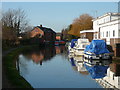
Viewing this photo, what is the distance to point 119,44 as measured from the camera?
87.8 feet

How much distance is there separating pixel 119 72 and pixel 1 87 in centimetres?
1072

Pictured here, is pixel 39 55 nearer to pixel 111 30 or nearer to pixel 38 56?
pixel 38 56

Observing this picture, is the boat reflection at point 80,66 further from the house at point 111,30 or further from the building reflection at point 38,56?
the house at point 111,30

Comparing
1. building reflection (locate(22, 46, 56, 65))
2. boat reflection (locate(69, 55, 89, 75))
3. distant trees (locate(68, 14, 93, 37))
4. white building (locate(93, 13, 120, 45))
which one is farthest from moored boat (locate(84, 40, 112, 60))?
distant trees (locate(68, 14, 93, 37))

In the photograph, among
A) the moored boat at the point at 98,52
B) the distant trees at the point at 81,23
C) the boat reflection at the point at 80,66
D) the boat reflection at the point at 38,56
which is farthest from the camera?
the distant trees at the point at 81,23

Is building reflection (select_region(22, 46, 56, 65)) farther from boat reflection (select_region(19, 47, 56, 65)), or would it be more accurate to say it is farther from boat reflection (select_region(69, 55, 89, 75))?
boat reflection (select_region(69, 55, 89, 75))

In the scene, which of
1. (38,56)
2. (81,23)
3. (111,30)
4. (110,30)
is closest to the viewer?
(111,30)

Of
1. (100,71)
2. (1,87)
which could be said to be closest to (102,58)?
(100,71)

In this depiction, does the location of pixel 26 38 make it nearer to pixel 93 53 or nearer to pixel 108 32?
pixel 108 32

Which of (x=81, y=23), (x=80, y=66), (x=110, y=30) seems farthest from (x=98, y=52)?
(x=81, y=23)

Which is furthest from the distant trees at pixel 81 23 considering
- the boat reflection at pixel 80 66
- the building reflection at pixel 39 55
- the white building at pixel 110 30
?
the boat reflection at pixel 80 66

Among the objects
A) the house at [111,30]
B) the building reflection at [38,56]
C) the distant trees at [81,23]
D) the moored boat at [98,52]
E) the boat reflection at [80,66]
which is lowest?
the boat reflection at [80,66]

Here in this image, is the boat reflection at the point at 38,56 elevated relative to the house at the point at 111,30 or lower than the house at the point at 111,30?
lower

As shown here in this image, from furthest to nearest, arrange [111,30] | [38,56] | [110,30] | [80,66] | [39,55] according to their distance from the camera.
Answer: [39,55] < [38,56] < [110,30] < [111,30] < [80,66]
